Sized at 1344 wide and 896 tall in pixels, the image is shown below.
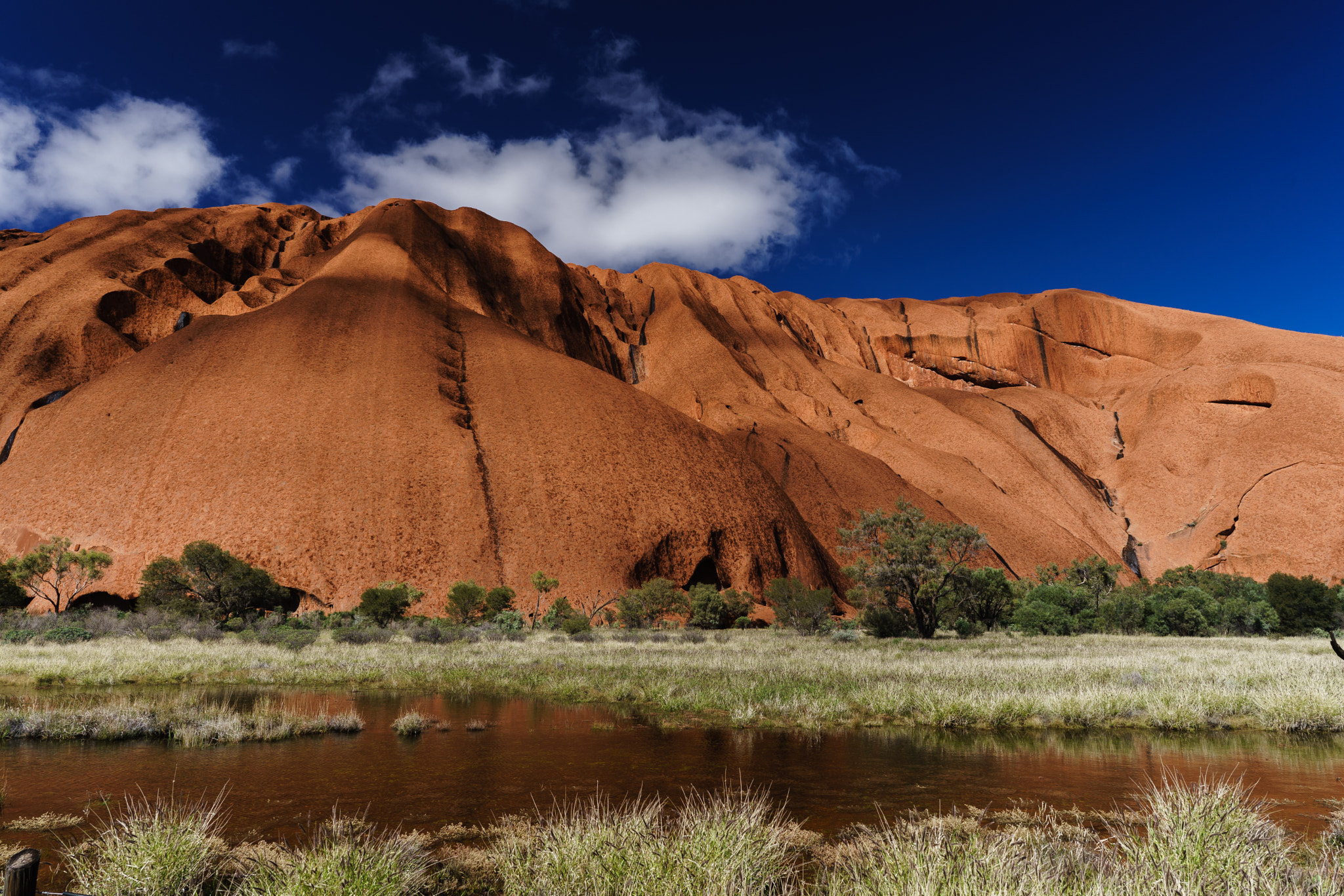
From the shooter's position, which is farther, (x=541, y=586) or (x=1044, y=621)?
(x=541, y=586)

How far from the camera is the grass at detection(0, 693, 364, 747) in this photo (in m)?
11.2

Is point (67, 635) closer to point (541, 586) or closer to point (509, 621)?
point (509, 621)

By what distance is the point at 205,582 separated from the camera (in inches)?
1451

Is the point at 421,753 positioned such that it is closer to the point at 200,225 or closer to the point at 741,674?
the point at 741,674

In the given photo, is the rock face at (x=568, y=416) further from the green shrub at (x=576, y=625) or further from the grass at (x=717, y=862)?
the grass at (x=717, y=862)

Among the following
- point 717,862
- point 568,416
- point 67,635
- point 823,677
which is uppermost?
point 568,416

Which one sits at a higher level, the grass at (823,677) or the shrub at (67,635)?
the grass at (823,677)

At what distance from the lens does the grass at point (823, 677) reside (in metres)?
13.5

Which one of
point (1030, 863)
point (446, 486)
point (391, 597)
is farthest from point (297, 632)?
point (1030, 863)

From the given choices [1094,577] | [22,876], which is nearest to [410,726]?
A: [22,876]

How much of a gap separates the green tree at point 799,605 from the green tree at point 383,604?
21704 millimetres

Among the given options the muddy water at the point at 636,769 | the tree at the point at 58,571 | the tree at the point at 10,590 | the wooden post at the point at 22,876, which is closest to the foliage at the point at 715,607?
the muddy water at the point at 636,769

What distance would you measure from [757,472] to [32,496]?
52399mm

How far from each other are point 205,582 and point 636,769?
3581 centimetres
